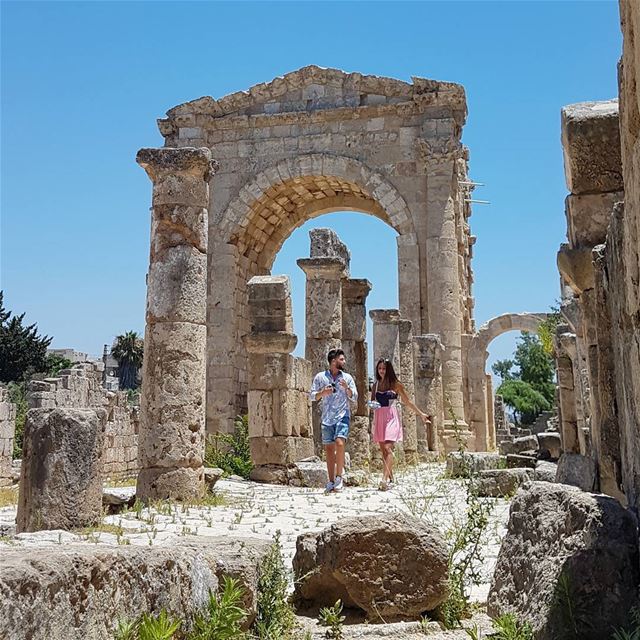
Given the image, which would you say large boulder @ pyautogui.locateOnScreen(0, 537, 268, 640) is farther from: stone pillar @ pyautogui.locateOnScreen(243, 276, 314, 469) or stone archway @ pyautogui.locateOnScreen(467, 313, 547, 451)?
stone archway @ pyautogui.locateOnScreen(467, 313, 547, 451)

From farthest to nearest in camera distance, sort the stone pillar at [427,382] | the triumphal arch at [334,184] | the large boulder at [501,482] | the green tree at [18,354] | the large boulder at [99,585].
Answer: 1. the green tree at [18,354]
2. the triumphal arch at [334,184]
3. the stone pillar at [427,382]
4. the large boulder at [501,482]
5. the large boulder at [99,585]

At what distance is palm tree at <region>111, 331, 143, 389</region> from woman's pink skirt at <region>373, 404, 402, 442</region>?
1826 inches

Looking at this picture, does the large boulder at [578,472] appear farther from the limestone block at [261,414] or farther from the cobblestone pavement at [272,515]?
the limestone block at [261,414]

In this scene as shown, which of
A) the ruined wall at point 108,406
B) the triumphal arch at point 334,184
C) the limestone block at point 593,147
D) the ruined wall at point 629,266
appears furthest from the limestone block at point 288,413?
the ruined wall at point 629,266

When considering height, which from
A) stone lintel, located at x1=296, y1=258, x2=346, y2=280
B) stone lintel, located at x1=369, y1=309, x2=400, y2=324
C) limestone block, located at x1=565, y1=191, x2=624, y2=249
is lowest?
limestone block, located at x1=565, y1=191, x2=624, y2=249

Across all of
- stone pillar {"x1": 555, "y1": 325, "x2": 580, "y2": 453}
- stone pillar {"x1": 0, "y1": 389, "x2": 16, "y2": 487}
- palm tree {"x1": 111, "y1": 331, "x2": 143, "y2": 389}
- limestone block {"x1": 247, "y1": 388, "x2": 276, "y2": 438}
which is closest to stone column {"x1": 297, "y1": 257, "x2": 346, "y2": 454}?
limestone block {"x1": 247, "y1": 388, "x2": 276, "y2": 438}

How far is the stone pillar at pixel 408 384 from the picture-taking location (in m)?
16.1

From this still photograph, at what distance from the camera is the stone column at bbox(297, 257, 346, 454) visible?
1364cm

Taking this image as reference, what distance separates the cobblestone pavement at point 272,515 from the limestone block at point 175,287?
2.07 meters

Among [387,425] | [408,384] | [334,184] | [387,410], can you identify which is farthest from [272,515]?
[334,184]

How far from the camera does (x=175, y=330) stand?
922 centimetres

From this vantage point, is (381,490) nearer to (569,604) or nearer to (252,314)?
(252,314)

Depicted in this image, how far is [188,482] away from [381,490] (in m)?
2.55

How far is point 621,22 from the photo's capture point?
123 inches
